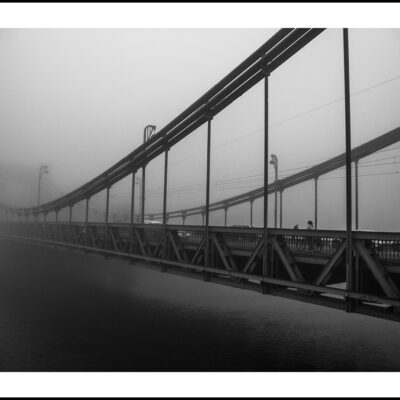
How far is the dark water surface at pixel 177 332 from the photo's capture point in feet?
45.5

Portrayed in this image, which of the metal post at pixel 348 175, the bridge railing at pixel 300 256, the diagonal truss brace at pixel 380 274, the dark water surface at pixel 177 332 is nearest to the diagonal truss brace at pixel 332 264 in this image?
the bridge railing at pixel 300 256

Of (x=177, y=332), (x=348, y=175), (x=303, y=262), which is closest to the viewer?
(x=348, y=175)

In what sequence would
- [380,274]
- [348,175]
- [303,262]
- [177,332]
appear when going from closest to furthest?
1. [380,274]
2. [348,175]
3. [303,262]
4. [177,332]

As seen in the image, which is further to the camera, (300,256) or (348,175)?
(300,256)

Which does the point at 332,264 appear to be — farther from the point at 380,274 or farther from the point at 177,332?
the point at 177,332

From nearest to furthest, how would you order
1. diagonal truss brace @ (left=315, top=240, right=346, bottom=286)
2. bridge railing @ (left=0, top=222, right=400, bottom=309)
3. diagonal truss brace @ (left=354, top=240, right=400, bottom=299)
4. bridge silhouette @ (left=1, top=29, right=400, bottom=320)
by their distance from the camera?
diagonal truss brace @ (left=354, top=240, right=400, bottom=299)
bridge railing @ (left=0, top=222, right=400, bottom=309)
bridge silhouette @ (left=1, top=29, right=400, bottom=320)
diagonal truss brace @ (left=315, top=240, right=346, bottom=286)

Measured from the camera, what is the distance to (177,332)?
18250 millimetres

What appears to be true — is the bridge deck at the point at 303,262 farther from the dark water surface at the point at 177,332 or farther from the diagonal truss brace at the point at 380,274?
the dark water surface at the point at 177,332

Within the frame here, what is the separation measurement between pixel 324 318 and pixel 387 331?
3640mm

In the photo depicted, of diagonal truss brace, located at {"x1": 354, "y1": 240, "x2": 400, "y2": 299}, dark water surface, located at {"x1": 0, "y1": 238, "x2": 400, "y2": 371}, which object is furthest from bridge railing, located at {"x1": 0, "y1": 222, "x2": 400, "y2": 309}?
dark water surface, located at {"x1": 0, "y1": 238, "x2": 400, "y2": 371}

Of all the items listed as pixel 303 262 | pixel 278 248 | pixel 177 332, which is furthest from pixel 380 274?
pixel 177 332

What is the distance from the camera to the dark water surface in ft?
45.5

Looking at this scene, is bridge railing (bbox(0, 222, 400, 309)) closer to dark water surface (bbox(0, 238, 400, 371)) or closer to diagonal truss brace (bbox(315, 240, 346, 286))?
diagonal truss brace (bbox(315, 240, 346, 286))

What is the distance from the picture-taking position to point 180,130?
55.7 ft
